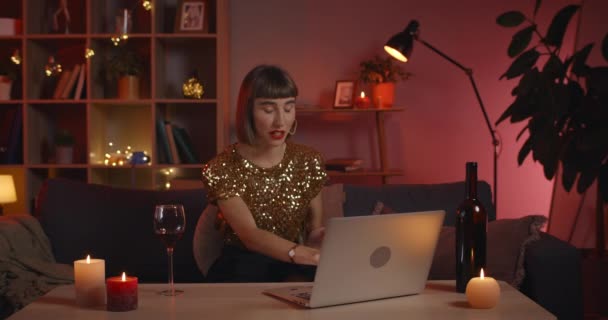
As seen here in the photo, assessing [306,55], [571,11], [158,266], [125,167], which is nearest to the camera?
[158,266]

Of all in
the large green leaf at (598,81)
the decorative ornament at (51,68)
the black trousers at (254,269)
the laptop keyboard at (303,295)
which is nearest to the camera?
the laptop keyboard at (303,295)

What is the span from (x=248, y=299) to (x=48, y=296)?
454mm

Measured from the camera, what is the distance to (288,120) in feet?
6.93

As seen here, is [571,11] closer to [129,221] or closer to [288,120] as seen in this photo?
[288,120]

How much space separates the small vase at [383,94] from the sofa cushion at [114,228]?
143cm

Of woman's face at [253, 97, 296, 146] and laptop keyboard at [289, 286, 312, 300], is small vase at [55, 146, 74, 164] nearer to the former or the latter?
woman's face at [253, 97, 296, 146]

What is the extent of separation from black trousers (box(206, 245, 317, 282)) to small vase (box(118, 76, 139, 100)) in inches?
81.8

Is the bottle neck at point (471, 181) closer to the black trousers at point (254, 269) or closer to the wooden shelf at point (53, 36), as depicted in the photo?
the black trousers at point (254, 269)

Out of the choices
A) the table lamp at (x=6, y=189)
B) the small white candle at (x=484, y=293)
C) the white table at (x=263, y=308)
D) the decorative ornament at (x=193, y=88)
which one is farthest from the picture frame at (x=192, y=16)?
the small white candle at (x=484, y=293)

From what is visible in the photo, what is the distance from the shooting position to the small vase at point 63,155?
4.10 meters

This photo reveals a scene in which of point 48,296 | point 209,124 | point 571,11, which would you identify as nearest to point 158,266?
point 48,296

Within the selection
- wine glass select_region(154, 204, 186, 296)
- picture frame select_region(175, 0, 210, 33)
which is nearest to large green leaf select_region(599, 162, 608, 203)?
picture frame select_region(175, 0, 210, 33)

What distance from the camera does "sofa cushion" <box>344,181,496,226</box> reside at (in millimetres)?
2944

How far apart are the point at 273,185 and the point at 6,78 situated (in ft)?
8.22
